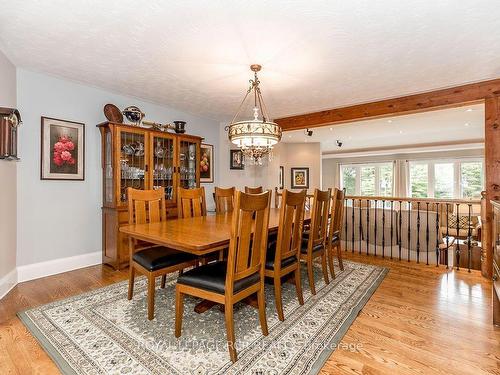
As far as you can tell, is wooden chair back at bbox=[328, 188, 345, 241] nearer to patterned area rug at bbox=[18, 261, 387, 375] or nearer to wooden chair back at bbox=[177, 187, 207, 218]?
patterned area rug at bbox=[18, 261, 387, 375]

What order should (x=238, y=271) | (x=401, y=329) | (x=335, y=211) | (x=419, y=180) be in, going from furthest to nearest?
(x=419, y=180) → (x=335, y=211) → (x=401, y=329) → (x=238, y=271)

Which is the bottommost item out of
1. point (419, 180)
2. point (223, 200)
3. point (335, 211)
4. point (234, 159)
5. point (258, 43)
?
point (335, 211)

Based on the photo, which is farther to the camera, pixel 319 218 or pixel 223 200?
pixel 223 200

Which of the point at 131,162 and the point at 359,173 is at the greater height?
the point at 359,173

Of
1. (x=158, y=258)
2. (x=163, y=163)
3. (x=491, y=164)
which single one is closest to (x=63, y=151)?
(x=163, y=163)

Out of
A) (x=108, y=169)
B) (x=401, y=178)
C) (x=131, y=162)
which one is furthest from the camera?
Answer: (x=401, y=178)

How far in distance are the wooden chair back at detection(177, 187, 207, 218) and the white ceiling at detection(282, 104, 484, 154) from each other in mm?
3809

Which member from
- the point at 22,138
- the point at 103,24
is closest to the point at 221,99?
the point at 103,24

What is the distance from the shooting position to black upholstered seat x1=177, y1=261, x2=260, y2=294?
1.78m

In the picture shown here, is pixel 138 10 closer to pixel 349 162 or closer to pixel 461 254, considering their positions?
pixel 461 254

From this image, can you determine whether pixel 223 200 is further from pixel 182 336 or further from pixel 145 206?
pixel 182 336

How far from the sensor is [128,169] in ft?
11.9

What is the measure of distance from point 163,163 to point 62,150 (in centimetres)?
127

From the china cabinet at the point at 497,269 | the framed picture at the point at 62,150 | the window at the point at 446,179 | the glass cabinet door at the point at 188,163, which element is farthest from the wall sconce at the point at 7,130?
the window at the point at 446,179
